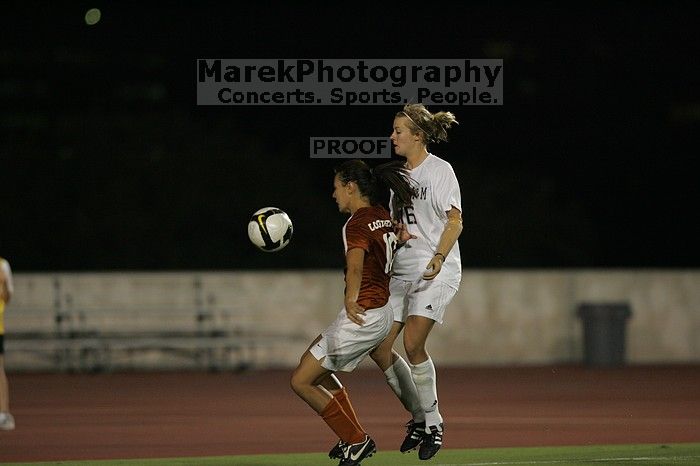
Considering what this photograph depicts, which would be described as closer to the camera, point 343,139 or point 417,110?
point 417,110

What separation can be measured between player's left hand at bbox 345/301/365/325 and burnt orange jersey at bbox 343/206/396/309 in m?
0.09

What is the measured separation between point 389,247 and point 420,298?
777 millimetres

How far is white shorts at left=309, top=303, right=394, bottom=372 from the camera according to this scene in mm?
8914

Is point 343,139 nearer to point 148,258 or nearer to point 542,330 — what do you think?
point 148,258

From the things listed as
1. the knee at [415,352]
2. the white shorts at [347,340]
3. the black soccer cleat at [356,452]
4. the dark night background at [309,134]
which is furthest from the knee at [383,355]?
the dark night background at [309,134]

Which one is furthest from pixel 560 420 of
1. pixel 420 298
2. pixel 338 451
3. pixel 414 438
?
pixel 338 451

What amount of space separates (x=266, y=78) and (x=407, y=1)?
7401 mm

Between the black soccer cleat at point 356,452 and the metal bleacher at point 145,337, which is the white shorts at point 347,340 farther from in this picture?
the metal bleacher at point 145,337

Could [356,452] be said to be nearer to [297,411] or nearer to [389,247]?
→ [389,247]

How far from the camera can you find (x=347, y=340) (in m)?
8.91

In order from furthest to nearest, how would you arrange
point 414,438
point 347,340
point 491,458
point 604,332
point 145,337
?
point 604,332 < point 145,337 < point 491,458 < point 414,438 < point 347,340

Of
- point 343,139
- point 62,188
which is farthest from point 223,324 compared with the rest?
point 343,139

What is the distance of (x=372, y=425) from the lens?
12.9 m

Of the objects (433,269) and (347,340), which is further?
(433,269)
